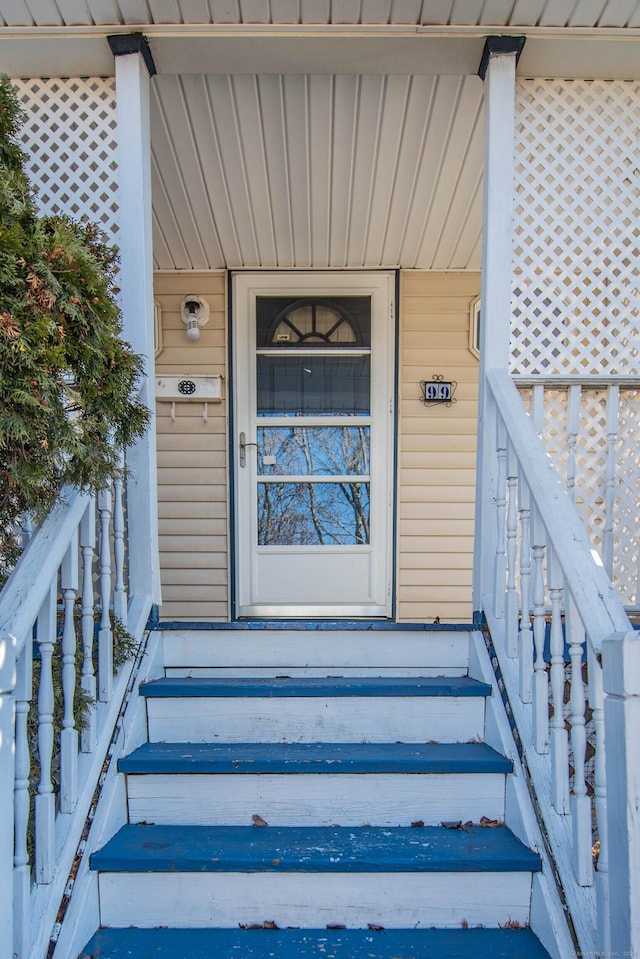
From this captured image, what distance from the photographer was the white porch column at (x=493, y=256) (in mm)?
2248

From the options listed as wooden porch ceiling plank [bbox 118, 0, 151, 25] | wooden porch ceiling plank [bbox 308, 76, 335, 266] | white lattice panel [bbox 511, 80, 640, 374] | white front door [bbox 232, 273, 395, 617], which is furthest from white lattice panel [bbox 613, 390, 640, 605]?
wooden porch ceiling plank [bbox 118, 0, 151, 25]

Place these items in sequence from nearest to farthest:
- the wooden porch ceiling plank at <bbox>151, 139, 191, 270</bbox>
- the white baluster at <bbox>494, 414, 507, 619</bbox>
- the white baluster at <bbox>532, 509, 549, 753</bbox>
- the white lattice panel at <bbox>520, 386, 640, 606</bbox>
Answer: the white baluster at <bbox>532, 509, 549, 753</bbox>
the white baluster at <bbox>494, 414, 507, 619</bbox>
the white lattice panel at <bbox>520, 386, 640, 606</bbox>
the wooden porch ceiling plank at <bbox>151, 139, 191, 270</bbox>

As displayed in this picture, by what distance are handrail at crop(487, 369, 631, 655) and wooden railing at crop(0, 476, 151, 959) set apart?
128 cm

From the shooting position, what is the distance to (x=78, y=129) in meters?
2.36

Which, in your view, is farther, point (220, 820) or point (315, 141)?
point (315, 141)

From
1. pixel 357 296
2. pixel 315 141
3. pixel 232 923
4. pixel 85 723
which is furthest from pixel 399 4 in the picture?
pixel 232 923

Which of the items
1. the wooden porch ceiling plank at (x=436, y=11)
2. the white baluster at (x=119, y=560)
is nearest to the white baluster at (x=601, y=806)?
the white baluster at (x=119, y=560)

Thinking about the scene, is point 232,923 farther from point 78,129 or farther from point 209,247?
point 209,247

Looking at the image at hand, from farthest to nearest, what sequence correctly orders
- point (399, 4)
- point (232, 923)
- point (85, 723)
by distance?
point (399, 4)
point (85, 723)
point (232, 923)

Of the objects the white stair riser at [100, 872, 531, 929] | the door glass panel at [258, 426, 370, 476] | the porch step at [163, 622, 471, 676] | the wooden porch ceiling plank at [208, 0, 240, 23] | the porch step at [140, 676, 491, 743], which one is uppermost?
the wooden porch ceiling plank at [208, 0, 240, 23]

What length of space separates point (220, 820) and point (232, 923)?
0.26 metres

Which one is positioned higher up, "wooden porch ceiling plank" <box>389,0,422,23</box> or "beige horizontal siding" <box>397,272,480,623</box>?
"wooden porch ceiling plank" <box>389,0,422,23</box>

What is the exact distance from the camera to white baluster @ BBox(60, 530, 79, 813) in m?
1.57

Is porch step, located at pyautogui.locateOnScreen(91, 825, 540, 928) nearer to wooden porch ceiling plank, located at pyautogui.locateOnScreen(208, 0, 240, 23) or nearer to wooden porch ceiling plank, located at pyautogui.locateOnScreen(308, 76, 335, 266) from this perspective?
wooden porch ceiling plank, located at pyautogui.locateOnScreen(208, 0, 240, 23)
